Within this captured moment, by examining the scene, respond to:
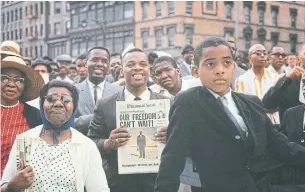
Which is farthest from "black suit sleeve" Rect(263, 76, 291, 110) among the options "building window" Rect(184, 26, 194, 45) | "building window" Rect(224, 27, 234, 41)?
"building window" Rect(224, 27, 234, 41)

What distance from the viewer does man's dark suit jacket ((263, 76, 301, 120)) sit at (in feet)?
17.2

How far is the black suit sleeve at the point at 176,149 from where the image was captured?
121 inches

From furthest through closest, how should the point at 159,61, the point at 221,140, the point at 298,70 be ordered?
the point at 159,61, the point at 298,70, the point at 221,140

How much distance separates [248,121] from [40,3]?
61229 millimetres

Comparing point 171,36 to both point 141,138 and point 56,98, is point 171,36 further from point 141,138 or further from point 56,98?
point 56,98

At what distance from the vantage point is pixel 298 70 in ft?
16.6

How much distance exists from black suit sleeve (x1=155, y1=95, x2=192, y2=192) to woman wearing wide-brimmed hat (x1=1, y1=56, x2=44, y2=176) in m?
1.84

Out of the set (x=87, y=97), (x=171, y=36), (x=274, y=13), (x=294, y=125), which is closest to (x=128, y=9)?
(x=171, y=36)

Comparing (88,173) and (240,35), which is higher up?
(240,35)

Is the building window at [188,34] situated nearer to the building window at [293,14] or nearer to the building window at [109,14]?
the building window at [293,14]

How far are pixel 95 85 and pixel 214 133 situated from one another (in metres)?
3.32

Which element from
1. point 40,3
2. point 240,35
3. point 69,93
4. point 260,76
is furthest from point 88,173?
point 40,3

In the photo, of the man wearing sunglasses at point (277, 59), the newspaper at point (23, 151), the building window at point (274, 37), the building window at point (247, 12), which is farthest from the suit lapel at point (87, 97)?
the building window at point (274, 37)

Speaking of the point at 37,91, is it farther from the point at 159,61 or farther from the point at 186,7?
the point at 186,7
